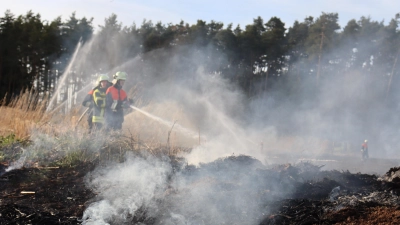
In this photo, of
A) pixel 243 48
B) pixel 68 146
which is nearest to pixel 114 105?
pixel 68 146

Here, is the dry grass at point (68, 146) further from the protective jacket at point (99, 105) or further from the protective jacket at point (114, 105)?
the protective jacket at point (114, 105)

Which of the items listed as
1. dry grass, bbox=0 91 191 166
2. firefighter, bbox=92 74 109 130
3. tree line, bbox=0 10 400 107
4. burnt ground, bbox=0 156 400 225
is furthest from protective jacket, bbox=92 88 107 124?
tree line, bbox=0 10 400 107

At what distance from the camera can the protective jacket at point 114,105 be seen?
827 centimetres

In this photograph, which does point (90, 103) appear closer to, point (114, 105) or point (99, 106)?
point (99, 106)

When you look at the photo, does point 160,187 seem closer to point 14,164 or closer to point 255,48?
point 14,164

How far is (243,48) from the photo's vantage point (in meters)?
31.6

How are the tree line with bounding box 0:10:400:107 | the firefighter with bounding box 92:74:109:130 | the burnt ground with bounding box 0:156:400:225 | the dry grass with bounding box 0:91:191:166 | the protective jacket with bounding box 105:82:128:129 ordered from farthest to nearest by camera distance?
the tree line with bounding box 0:10:400:107, the protective jacket with bounding box 105:82:128:129, the firefighter with bounding box 92:74:109:130, the dry grass with bounding box 0:91:191:166, the burnt ground with bounding box 0:156:400:225

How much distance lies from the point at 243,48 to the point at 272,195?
92.5 feet

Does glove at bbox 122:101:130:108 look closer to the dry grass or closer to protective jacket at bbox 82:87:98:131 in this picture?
protective jacket at bbox 82:87:98:131

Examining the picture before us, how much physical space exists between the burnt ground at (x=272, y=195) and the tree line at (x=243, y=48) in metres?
24.4

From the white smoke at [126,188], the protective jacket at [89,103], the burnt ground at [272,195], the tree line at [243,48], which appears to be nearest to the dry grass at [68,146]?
the burnt ground at [272,195]

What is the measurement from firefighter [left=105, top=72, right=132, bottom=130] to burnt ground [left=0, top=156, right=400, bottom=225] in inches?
83.8

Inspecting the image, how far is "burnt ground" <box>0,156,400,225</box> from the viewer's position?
3.71 m

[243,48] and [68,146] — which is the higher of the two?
[243,48]
